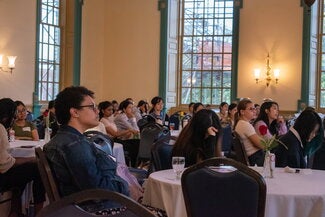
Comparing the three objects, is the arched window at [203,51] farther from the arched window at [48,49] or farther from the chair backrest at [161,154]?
the chair backrest at [161,154]

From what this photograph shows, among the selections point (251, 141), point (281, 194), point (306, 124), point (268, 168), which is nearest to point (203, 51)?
point (251, 141)

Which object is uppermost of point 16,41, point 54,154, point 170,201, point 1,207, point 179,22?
point 179,22

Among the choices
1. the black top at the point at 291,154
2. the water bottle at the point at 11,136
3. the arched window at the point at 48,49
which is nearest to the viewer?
the black top at the point at 291,154

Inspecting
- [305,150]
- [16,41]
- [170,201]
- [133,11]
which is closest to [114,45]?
[133,11]

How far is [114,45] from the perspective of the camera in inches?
500

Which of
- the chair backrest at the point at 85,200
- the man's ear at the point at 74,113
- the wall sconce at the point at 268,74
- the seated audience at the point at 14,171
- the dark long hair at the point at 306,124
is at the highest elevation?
the wall sconce at the point at 268,74

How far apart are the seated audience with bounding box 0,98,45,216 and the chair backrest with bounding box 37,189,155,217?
2.68m

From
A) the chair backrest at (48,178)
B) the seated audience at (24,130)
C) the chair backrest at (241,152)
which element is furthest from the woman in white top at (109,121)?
the chair backrest at (48,178)

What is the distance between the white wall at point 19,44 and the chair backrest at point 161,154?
20.4 ft

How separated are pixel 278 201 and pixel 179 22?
10388 millimetres

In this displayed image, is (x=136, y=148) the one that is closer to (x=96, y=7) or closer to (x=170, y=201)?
(x=170, y=201)

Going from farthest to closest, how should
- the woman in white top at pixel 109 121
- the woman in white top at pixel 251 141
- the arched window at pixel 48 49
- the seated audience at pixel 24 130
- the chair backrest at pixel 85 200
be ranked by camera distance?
1. the arched window at pixel 48 49
2. the woman in white top at pixel 109 121
3. the seated audience at pixel 24 130
4. the woman in white top at pixel 251 141
5. the chair backrest at pixel 85 200

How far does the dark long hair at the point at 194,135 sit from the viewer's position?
3.79m

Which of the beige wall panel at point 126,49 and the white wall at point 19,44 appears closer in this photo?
the white wall at point 19,44
